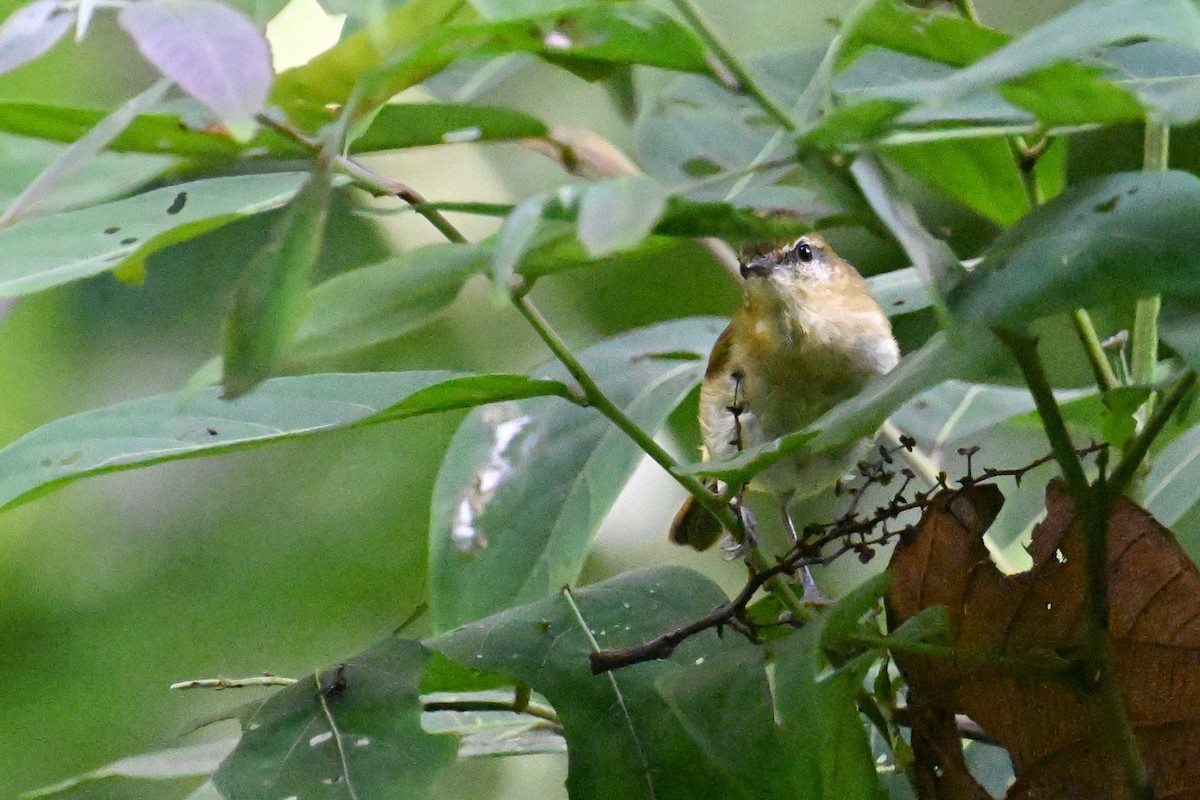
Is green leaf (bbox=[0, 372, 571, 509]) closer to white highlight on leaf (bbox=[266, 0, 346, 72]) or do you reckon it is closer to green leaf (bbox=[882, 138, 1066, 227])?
green leaf (bbox=[882, 138, 1066, 227])

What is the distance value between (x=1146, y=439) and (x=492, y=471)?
555 mm

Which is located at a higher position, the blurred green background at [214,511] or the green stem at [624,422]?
the green stem at [624,422]

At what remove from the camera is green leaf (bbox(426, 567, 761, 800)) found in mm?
858

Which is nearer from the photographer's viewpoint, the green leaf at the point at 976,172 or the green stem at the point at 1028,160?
the green leaf at the point at 976,172

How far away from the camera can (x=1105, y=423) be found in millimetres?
887

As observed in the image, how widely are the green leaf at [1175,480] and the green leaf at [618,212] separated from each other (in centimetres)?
86

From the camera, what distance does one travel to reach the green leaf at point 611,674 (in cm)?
86

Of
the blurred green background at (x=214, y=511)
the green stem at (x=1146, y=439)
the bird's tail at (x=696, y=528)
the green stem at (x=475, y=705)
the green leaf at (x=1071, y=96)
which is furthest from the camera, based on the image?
the blurred green background at (x=214, y=511)

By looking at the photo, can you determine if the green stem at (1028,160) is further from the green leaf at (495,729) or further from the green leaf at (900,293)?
the green leaf at (495,729)

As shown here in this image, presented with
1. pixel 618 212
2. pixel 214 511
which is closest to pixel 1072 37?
pixel 618 212

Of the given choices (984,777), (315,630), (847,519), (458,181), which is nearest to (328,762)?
(847,519)

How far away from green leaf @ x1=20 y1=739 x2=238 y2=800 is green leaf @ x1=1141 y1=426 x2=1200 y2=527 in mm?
857

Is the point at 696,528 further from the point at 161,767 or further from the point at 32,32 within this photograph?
the point at 32,32

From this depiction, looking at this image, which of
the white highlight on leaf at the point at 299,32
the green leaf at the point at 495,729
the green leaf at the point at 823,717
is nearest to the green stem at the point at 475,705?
the green leaf at the point at 495,729
